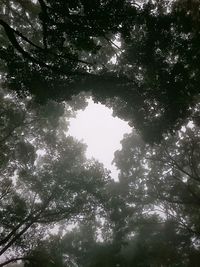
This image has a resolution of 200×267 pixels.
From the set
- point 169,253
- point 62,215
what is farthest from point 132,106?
point 169,253

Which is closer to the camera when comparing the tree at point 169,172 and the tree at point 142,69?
the tree at point 142,69

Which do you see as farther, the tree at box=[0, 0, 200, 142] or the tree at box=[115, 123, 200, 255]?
the tree at box=[115, 123, 200, 255]

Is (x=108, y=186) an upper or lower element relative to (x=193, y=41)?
upper

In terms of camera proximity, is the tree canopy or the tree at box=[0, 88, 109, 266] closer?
the tree canopy

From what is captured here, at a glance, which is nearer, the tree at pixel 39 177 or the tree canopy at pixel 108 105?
the tree canopy at pixel 108 105

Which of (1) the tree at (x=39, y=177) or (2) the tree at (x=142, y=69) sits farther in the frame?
(1) the tree at (x=39, y=177)

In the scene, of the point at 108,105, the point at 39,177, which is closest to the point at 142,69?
the point at 108,105

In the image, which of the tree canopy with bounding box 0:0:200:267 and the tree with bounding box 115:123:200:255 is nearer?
the tree canopy with bounding box 0:0:200:267

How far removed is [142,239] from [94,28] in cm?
2592

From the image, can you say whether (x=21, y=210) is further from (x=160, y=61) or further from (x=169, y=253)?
(x=160, y=61)

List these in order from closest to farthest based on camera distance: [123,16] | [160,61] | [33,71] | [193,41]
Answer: [123,16]
[193,41]
[33,71]
[160,61]

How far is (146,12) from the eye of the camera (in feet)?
42.0

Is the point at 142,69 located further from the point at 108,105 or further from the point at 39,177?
the point at 39,177

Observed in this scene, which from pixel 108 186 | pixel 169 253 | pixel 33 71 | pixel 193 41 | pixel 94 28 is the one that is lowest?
pixel 169 253
